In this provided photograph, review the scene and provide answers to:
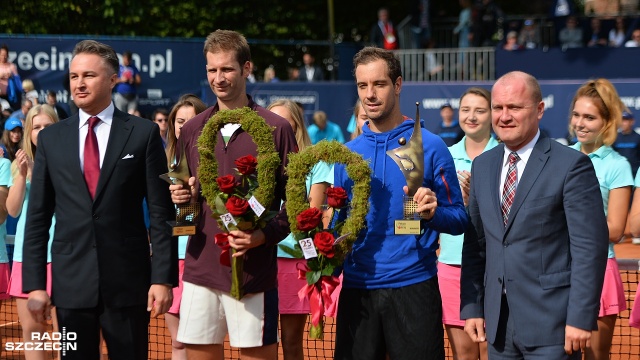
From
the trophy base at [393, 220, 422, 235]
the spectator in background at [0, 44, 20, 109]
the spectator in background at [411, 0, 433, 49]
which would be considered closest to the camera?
the trophy base at [393, 220, 422, 235]

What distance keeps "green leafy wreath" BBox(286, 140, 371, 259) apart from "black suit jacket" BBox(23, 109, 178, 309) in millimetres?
784

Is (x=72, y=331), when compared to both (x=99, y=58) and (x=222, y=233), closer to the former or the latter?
(x=222, y=233)

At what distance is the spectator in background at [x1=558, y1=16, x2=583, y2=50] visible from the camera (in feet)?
77.3

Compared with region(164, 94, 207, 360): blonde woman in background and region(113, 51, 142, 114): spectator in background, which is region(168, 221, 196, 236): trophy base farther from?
region(113, 51, 142, 114): spectator in background

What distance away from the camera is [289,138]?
5871mm

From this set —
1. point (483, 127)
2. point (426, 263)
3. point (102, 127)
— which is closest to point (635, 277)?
point (483, 127)

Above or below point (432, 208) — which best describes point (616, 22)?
above

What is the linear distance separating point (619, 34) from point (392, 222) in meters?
19.4

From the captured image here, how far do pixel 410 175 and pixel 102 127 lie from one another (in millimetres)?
1838

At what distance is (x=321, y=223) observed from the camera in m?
5.34

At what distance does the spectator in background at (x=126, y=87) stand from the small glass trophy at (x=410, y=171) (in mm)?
14134

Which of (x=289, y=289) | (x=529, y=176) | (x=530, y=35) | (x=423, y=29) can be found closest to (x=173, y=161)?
(x=289, y=289)

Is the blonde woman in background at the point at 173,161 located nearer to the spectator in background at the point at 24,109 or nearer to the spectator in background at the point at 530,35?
the spectator in background at the point at 24,109

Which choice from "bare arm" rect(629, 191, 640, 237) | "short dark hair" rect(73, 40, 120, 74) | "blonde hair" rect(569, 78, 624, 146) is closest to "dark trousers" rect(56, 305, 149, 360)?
"short dark hair" rect(73, 40, 120, 74)
